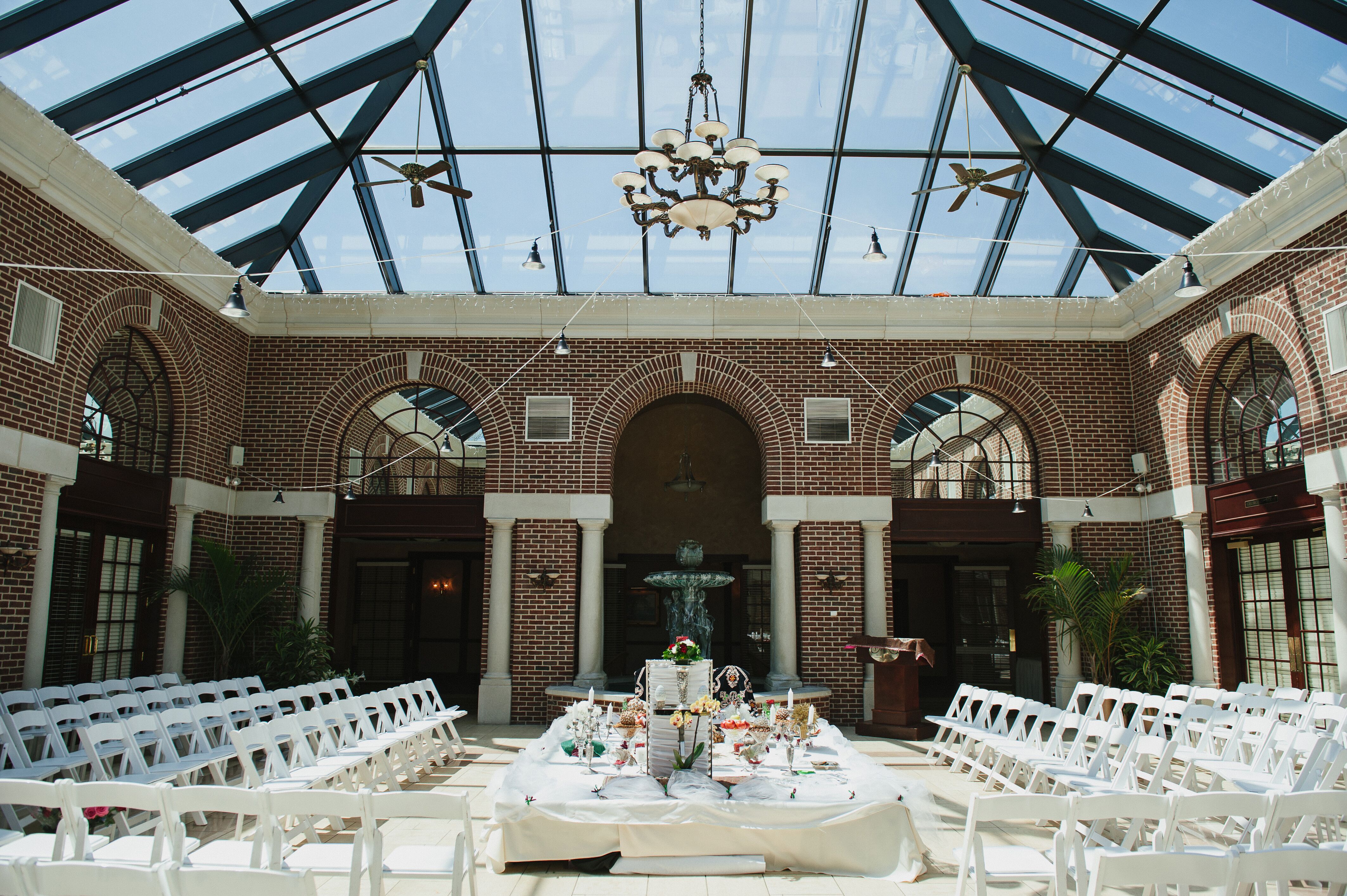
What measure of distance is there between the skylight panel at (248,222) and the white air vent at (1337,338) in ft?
34.9

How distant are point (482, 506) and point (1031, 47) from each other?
8.09 meters

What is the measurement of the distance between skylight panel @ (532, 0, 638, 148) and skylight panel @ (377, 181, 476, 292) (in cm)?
161

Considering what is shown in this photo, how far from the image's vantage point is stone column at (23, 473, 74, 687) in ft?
24.9

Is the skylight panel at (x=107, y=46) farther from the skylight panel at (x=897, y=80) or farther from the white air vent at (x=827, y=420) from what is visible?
the white air vent at (x=827, y=420)

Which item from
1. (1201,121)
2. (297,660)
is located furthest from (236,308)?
(1201,121)

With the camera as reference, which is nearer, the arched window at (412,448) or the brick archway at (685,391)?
the brick archway at (685,391)

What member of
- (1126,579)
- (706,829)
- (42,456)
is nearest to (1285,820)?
(706,829)

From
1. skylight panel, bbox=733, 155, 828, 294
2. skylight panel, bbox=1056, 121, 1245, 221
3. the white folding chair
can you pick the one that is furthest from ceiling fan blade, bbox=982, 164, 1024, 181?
the white folding chair

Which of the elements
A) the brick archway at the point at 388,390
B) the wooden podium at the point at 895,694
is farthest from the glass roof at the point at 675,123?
the wooden podium at the point at 895,694

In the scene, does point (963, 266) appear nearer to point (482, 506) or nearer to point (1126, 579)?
point (1126, 579)

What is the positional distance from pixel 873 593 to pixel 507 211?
6493 mm

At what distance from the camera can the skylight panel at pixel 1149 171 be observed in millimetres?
8992

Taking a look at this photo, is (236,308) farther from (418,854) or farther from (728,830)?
(728,830)

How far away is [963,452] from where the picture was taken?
11.9 metres
